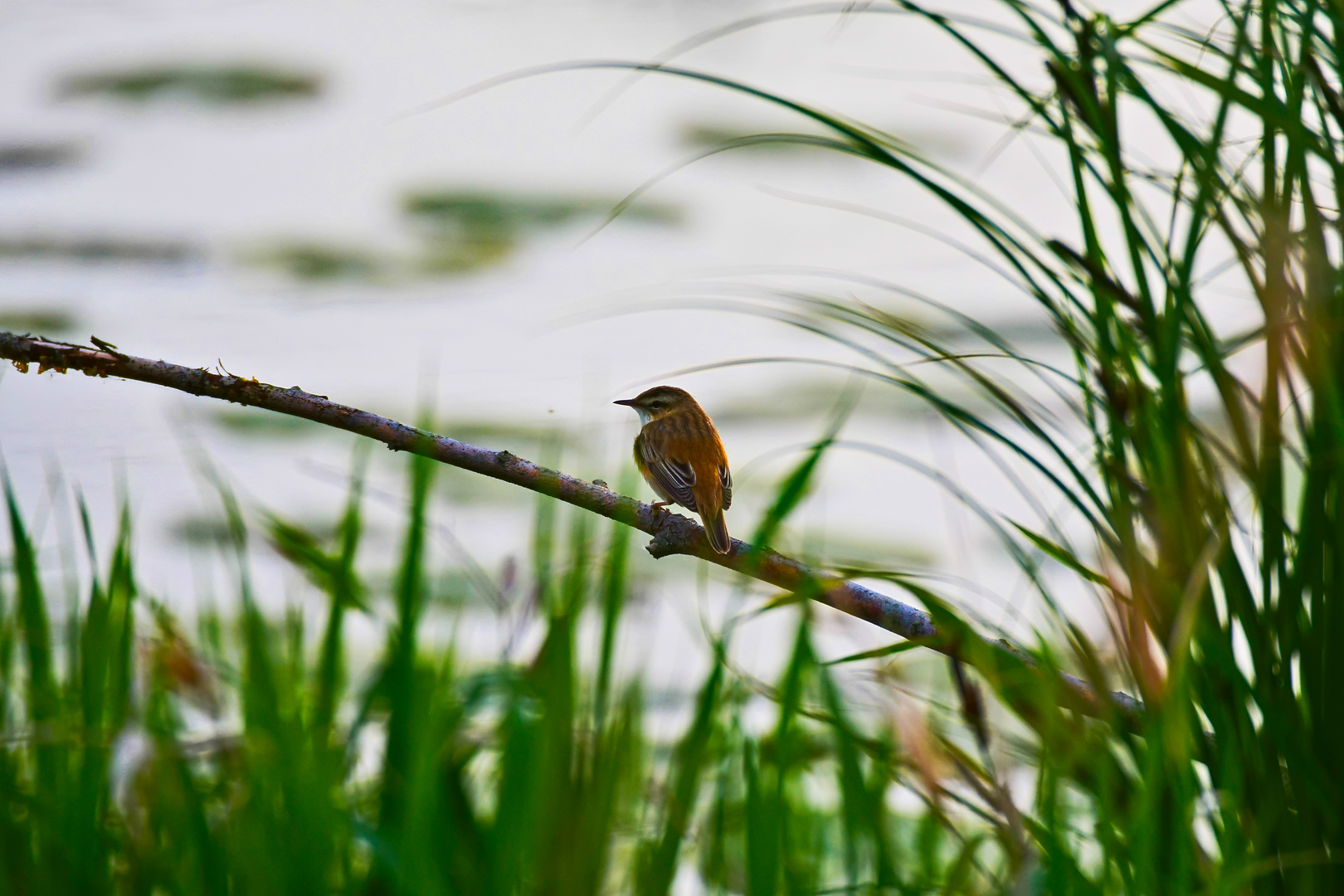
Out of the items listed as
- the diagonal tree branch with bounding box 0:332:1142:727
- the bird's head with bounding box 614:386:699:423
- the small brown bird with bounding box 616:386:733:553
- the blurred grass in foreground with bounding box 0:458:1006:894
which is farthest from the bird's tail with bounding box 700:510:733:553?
the bird's head with bounding box 614:386:699:423

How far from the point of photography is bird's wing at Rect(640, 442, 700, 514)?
2.63 meters

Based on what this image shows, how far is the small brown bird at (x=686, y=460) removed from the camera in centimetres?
255

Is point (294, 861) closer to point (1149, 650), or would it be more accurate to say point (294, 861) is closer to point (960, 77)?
point (1149, 650)

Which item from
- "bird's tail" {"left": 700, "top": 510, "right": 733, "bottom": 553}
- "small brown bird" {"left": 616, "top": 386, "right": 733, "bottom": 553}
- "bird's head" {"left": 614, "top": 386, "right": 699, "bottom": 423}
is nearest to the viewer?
"bird's tail" {"left": 700, "top": 510, "right": 733, "bottom": 553}

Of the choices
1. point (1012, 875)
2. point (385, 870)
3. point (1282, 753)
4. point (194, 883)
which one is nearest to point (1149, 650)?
point (1282, 753)

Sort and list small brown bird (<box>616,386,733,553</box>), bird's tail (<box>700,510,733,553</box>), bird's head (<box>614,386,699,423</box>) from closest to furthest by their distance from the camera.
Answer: bird's tail (<box>700,510,733,553</box>) < small brown bird (<box>616,386,733,553</box>) < bird's head (<box>614,386,699,423</box>)

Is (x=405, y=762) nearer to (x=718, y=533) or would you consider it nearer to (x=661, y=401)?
(x=718, y=533)

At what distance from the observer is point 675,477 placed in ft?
8.96

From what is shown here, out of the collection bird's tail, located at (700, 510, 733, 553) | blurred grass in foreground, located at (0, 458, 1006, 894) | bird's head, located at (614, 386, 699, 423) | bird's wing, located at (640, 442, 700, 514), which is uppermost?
bird's head, located at (614, 386, 699, 423)

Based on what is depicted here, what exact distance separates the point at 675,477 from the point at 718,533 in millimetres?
536

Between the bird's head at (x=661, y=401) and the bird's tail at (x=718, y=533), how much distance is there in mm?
948

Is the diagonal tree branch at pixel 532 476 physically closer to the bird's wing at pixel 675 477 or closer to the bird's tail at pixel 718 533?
the bird's tail at pixel 718 533

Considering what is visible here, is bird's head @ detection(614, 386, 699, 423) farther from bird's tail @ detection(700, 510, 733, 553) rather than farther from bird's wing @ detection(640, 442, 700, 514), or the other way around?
bird's tail @ detection(700, 510, 733, 553)

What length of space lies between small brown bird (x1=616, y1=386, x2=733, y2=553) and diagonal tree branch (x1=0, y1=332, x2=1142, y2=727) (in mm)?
985
